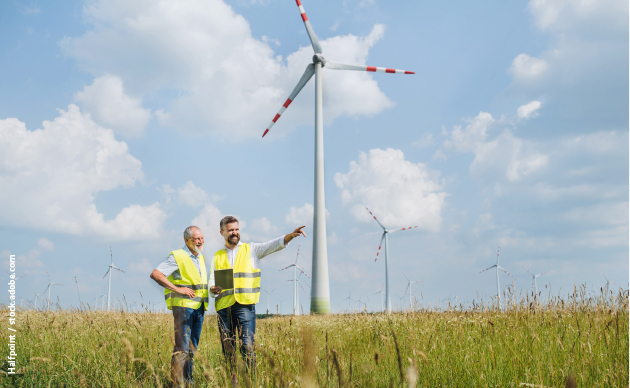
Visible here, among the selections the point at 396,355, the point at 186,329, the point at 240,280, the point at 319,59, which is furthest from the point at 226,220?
the point at 319,59

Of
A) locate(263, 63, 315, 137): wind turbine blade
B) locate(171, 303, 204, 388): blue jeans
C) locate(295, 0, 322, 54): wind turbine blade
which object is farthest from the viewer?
locate(263, 63, 315, 137): wind turbine blade

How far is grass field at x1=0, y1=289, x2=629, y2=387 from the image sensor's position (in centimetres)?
376

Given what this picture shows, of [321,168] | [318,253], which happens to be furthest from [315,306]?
[321,168]

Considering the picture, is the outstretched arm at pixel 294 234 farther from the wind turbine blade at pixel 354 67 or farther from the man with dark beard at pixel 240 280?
the wind turbine blade at pixel 354 67

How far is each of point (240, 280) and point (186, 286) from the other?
84cm

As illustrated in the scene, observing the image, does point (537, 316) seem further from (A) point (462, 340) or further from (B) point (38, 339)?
(B) point (38, 339)

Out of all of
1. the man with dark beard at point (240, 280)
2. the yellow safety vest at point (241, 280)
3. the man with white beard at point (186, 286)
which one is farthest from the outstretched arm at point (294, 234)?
the man with white beard at point (186, 286)

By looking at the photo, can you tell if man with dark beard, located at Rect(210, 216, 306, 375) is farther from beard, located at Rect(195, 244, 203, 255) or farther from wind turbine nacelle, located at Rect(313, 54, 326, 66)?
wind turbine nacelle, located at Rect(313, 54, 326, 66)

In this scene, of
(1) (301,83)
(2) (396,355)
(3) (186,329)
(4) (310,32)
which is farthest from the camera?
(1) (301,83)

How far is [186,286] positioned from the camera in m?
6.20

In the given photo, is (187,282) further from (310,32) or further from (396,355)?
(310,32)

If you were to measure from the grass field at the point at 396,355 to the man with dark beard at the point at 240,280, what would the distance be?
0.44 m

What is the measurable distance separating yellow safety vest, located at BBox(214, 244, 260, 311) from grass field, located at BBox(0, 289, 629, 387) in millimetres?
727

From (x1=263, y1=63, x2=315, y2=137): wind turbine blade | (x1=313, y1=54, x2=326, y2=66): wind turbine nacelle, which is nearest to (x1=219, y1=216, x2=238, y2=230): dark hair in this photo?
(x1=313, y1=54, x2=326, y2=66): wind turbine nacelle
